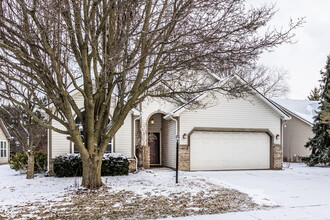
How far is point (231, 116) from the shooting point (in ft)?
54.5

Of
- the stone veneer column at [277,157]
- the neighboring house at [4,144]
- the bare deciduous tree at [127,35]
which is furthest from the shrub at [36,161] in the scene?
the neighboring house at [4,144]

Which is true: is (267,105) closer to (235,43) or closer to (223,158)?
(223,158)

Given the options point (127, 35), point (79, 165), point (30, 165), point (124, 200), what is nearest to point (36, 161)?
point (30, 165)

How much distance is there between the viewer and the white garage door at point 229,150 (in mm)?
16094

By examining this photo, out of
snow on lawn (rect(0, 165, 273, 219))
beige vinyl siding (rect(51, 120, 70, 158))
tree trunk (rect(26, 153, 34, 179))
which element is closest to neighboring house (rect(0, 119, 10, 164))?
beige vinyl siding (rect(51, 120, 70, 158))

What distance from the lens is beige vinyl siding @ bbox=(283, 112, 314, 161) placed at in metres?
21.7

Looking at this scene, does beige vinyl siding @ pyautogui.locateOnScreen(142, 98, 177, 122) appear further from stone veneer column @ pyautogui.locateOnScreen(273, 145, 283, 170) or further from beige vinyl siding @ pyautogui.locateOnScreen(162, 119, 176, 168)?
stone veneer column @ pyautogui.locateOnScreen(273, 145, 283, 170)

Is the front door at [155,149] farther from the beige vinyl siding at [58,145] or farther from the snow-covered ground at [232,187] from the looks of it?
the snow-covered ground at [232,187]

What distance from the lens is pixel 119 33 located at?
8992mm

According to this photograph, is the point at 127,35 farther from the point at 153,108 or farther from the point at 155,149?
the point at 155,149

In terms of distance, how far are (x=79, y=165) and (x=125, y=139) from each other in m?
2.78

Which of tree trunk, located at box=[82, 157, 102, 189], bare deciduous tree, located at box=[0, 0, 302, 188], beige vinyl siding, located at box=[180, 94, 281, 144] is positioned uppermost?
bare deciduous tree, located at box=[0, 0, 302, 188]

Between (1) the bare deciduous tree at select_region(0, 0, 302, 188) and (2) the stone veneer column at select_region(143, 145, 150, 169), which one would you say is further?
(2) the stone veneer column at select_region(143, 145, 150, 169)

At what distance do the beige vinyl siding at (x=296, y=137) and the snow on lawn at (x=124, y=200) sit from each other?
1335 cm
